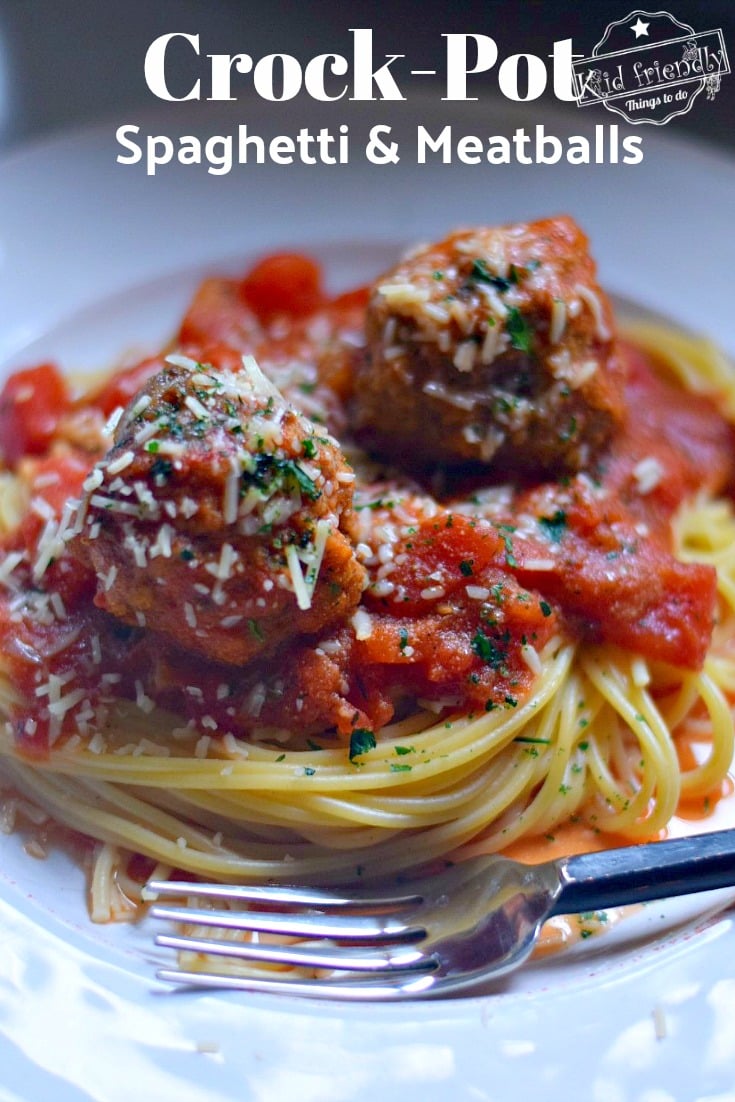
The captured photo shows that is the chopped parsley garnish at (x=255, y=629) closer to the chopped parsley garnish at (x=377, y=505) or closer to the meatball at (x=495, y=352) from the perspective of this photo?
the chopped parsley garnish at (x=377, y=505)

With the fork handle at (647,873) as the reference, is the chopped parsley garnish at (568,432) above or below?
above

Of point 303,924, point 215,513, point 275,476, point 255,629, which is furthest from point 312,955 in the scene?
point 275,476

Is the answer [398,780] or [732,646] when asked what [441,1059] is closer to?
[398,780]

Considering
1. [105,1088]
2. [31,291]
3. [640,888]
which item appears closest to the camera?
[105,1088]

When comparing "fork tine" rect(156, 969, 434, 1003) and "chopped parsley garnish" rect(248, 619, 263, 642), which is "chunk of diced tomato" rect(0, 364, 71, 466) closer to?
"chopped parsley garnish" rect(248, 619, 263, 642)

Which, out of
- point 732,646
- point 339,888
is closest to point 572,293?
point 732,646

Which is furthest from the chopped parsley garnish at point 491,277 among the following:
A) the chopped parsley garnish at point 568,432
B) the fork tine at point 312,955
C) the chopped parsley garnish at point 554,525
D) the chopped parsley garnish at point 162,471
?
the fork tine at point 312,955

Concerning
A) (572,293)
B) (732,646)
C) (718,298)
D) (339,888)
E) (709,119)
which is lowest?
(339,888)
